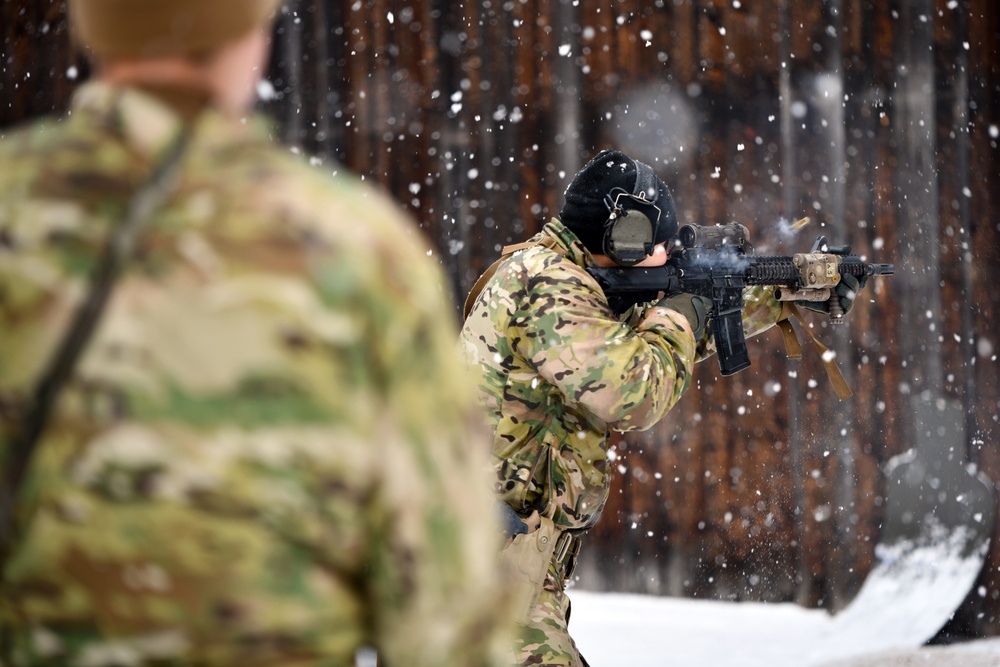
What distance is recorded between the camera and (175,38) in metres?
0.77

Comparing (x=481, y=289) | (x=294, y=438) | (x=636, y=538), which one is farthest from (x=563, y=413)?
(x=636, y=538)

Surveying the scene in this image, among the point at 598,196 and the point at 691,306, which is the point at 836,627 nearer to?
the point at 691,306

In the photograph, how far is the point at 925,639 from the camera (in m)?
4.19

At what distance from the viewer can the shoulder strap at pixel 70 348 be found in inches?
27.9

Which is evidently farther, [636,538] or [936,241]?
[636,538]

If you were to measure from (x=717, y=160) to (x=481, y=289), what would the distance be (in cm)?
237

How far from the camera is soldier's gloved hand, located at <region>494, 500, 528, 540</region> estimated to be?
2.16m

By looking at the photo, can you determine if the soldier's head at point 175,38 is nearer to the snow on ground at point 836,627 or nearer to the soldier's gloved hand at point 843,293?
the soldier's gloved hand at point 843,293

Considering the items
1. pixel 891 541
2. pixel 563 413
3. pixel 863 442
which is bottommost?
pixel 891 541

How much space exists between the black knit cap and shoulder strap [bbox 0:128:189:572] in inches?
70.5

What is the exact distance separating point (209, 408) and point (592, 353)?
1460 mm

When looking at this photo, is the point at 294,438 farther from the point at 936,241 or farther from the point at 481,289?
the point at 936,241

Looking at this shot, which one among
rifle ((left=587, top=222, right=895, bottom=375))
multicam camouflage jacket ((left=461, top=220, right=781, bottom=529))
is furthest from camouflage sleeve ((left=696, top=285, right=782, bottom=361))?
multicam camouflage jacket ((left=461, top=220, right=781, bottom=529))

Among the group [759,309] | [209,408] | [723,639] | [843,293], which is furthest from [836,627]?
[209,408]
